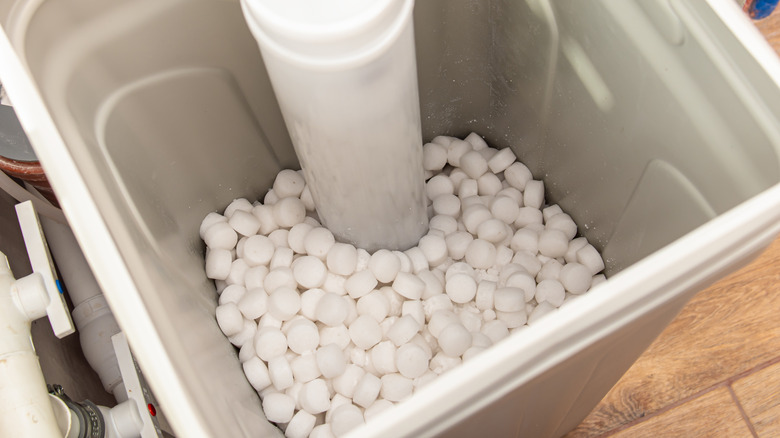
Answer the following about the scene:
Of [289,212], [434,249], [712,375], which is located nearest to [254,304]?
[289,212]

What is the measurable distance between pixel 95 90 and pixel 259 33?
23 centimetres

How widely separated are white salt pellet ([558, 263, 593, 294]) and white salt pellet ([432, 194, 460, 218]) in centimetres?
17

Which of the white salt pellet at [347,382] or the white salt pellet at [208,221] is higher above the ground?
the white salt pellet at [208,221]

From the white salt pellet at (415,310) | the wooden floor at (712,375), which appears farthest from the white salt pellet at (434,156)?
the wooden floor at (712,375)

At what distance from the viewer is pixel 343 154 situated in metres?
0.75

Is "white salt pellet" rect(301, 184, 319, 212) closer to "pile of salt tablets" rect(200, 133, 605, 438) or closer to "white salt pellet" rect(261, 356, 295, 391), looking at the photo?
"pile of salt tablets" rect(200, 133, 605, 438)

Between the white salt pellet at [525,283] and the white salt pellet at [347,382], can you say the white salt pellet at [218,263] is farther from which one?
the white salt pellet at [525,283]

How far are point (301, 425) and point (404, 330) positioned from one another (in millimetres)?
166

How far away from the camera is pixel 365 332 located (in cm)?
86

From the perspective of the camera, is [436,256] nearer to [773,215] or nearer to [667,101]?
[667,101]

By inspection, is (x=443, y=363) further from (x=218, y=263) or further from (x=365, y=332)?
(x=218, y=263)

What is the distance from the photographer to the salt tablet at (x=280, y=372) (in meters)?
0.86

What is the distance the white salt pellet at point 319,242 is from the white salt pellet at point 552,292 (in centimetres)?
27

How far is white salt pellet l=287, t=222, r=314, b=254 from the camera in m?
0.94
